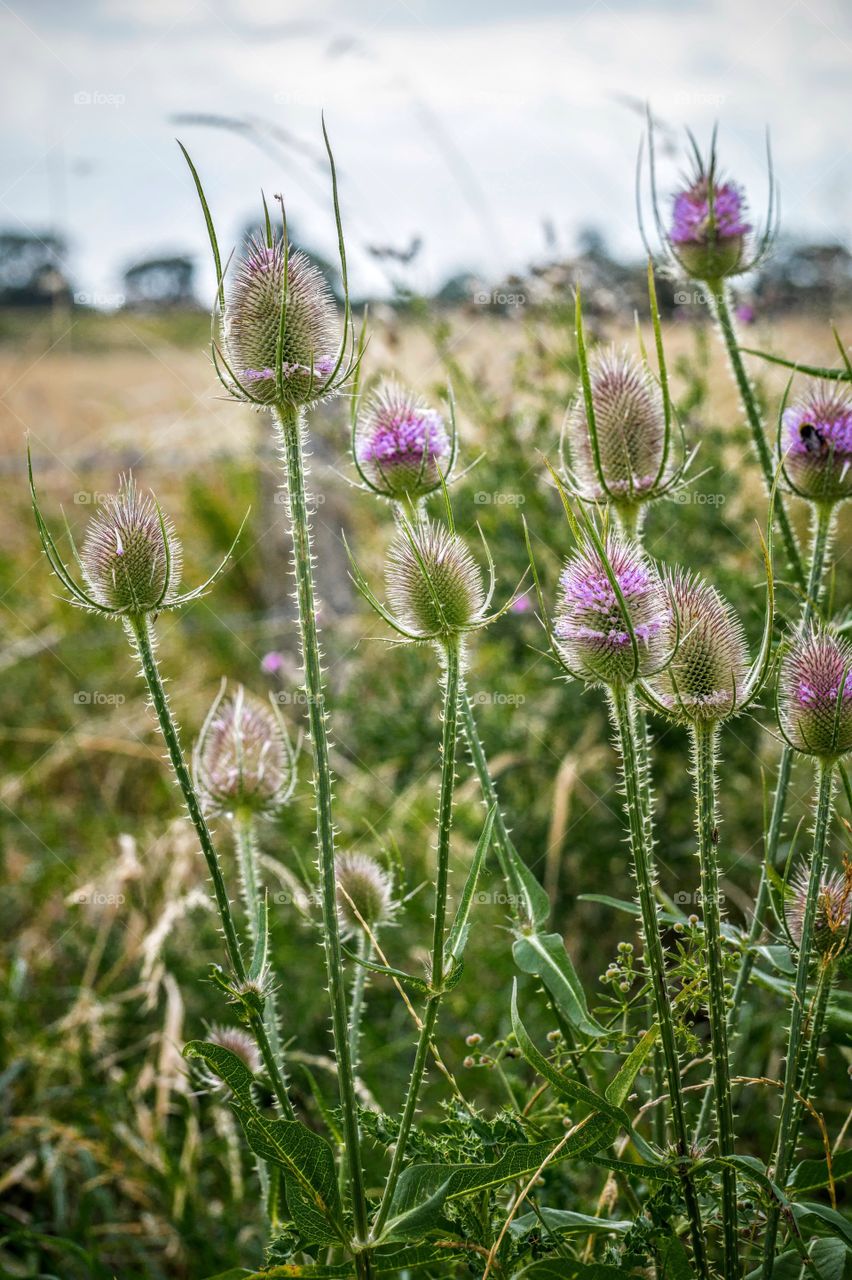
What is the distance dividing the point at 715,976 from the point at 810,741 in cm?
34

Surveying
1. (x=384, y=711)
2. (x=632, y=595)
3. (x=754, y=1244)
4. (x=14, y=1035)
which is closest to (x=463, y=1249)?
(x=754, y=1244)

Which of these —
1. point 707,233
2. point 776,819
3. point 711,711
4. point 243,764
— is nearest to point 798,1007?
point 776,819

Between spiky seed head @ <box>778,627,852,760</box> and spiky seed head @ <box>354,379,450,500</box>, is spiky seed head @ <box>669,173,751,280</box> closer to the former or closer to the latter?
spiky seed head @ <box>354,379,450,500</box>

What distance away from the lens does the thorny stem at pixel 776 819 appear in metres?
1.65

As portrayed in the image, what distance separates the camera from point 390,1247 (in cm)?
165

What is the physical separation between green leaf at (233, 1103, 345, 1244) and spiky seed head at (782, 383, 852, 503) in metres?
1.27

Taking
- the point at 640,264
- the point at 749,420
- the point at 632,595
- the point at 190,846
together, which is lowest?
the point at 190,846

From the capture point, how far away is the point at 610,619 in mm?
1438

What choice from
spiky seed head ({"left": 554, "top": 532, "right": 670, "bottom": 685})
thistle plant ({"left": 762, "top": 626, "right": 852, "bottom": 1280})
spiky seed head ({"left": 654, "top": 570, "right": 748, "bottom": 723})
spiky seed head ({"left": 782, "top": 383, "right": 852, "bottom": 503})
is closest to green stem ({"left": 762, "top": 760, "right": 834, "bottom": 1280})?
thistle plant ({"left": 762, "top": 626, "right": 852, "bottom": 1280})

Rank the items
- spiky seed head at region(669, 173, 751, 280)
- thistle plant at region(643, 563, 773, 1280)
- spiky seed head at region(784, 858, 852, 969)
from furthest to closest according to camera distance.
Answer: spiky seed head at region(669, 173, 751, 280), spiky seed head at region(784, 858, 852, 969), thistle plant at region(643, 563, 773, 1280)

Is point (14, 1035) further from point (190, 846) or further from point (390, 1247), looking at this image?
point (390, 1247)

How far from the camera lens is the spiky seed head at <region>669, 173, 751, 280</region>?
207 centimetres

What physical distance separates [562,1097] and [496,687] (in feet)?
7.54

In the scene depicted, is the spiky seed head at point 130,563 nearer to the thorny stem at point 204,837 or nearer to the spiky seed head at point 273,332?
the thorny stem at point 204,837
